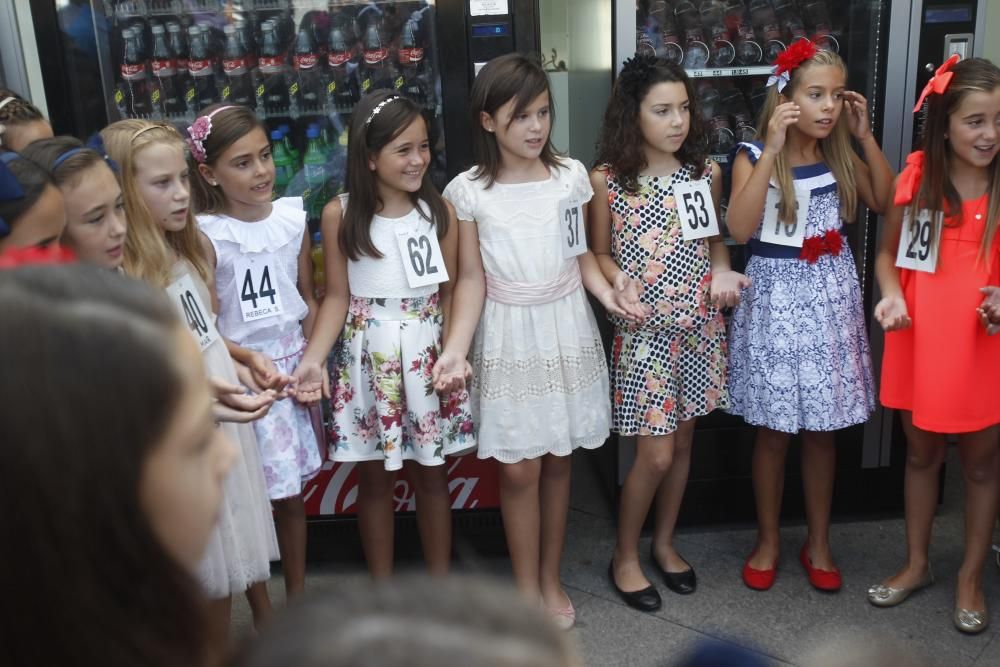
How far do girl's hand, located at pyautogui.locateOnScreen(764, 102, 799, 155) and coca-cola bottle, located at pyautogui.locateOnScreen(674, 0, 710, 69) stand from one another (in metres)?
0.69

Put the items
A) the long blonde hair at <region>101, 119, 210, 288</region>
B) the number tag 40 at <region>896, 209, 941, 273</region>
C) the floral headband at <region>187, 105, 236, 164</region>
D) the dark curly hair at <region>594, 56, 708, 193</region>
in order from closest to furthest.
Result: 1. the long blonde hair at <region>101, 119, 210, 288</region>
2. the floral headband at <region>187, 105, 236, 164</region>
3. the number tag 40 at <region>896, 209, 941, 273</region>
4. the dark curly hair at <region>594, 56, 708, 193</region>

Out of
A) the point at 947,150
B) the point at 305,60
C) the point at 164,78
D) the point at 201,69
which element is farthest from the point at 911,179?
the point at 164,78

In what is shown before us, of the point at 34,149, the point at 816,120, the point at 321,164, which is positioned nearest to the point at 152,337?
the point at 34,149

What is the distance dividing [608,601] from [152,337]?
7.59ft

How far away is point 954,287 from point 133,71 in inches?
101

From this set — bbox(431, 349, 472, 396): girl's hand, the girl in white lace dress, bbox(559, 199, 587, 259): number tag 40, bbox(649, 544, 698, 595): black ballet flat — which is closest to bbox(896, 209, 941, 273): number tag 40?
the girl in white lace dress

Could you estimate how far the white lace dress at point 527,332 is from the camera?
2.52 metres

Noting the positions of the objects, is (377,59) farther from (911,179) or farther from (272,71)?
(911,179)

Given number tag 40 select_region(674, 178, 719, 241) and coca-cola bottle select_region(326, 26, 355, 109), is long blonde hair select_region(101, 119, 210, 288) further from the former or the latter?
number tag 40 select_region(674, 178, 719, 241)

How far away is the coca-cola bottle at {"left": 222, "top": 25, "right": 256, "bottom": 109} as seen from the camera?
312 cm

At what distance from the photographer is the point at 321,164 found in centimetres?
324

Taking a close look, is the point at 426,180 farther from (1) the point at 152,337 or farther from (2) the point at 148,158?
(1) the point at 152,337

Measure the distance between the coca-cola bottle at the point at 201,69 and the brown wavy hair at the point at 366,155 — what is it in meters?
0.96

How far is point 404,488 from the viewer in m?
2.99
